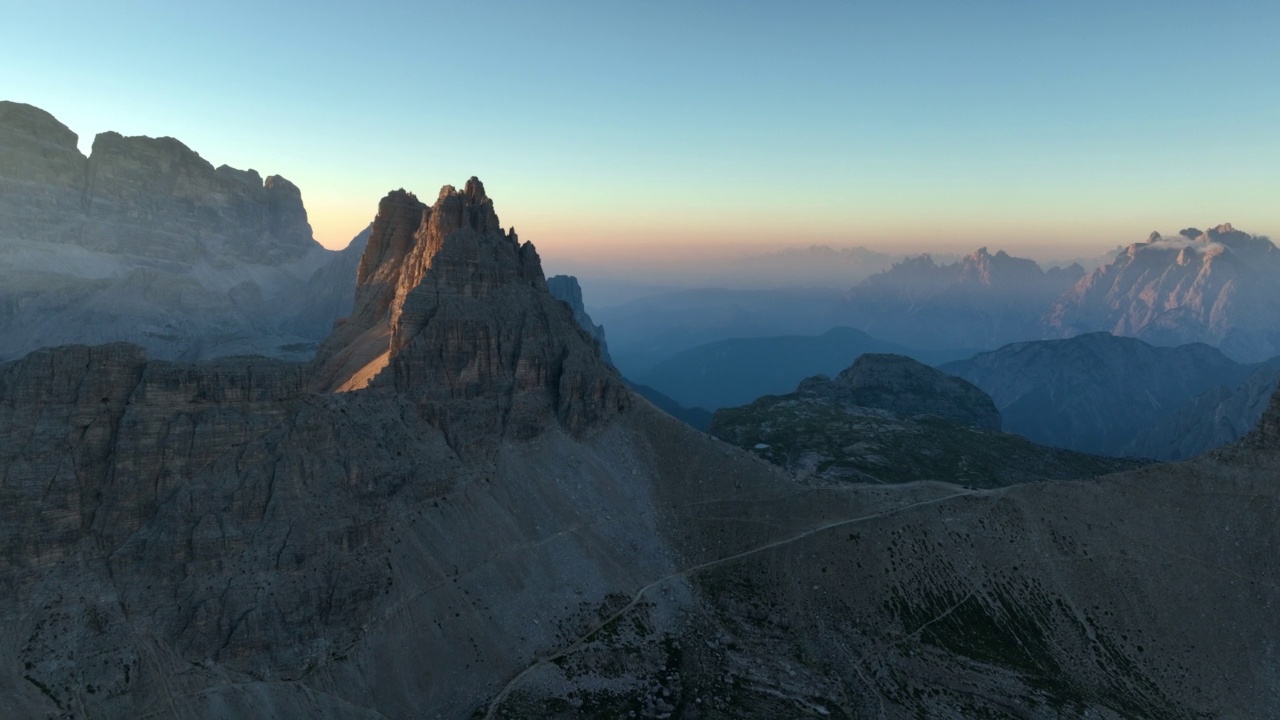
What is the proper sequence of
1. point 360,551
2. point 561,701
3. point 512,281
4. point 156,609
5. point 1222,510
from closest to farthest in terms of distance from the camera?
point 156,609, point 561,701, point 360,551, point 1222,510, point 512,281

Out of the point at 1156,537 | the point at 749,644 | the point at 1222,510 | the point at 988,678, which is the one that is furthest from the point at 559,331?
the point at 1222,510

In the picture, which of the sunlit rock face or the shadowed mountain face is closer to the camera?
the shadowed mountain face

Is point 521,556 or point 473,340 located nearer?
point 521,556

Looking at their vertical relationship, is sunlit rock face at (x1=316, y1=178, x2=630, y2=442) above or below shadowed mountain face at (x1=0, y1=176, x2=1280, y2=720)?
above

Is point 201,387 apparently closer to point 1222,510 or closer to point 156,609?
point 156,609

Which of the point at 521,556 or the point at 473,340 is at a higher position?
the point at 473,340

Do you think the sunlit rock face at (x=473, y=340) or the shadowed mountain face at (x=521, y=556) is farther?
the sunlit rock face at (x=473, y=340)

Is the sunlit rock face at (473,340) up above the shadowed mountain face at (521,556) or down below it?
above

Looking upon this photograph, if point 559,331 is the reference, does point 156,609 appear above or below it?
below
